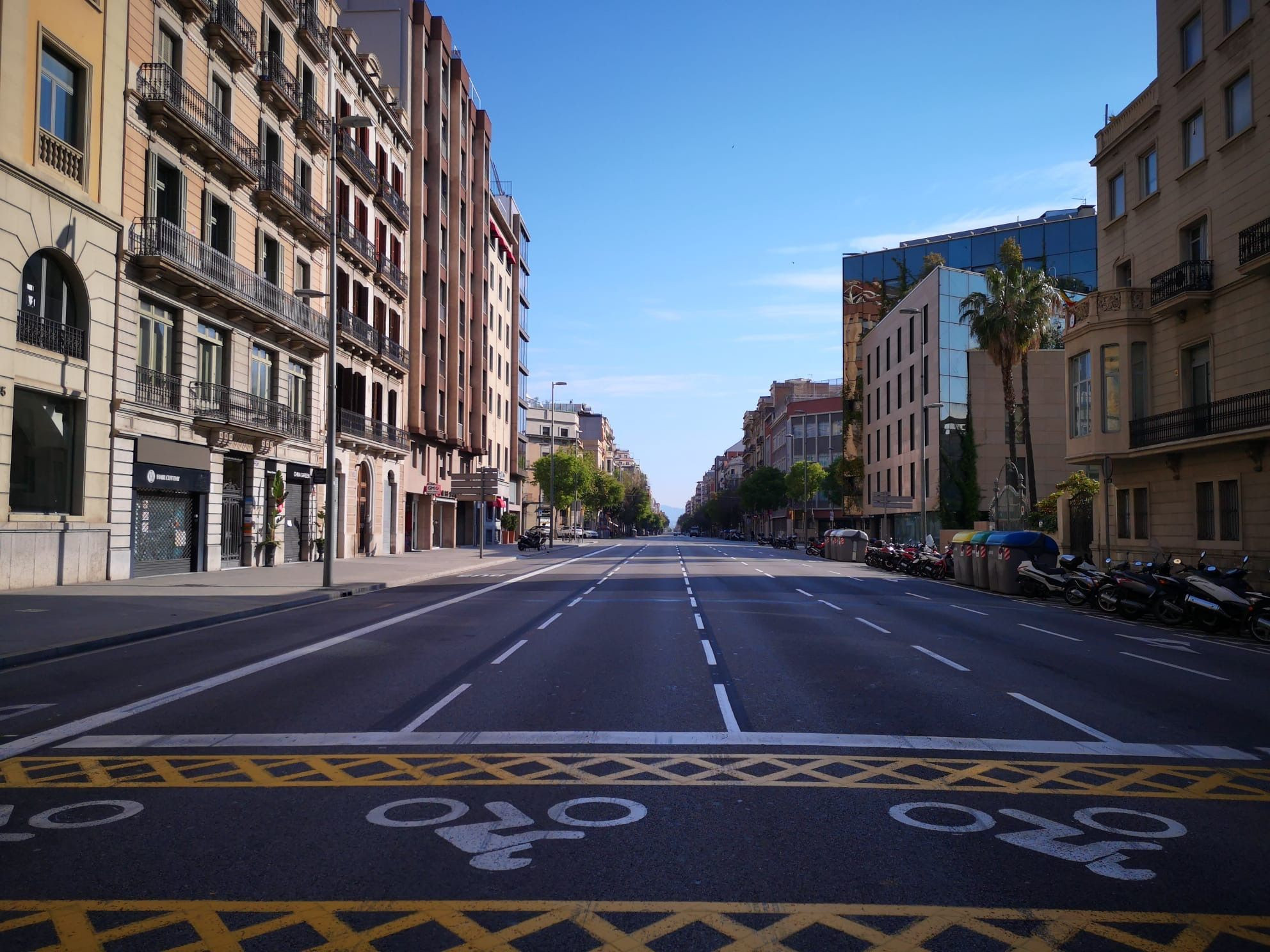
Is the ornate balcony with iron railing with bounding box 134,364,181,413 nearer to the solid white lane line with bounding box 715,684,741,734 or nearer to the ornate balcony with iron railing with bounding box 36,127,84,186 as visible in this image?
the ornate balcony with iron railing with bounding box 36,127,84,186

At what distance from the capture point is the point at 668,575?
104 feet

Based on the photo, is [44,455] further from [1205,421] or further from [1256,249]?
[1256,249]

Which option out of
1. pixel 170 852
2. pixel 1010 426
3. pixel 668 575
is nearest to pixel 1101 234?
pixel 1010 426

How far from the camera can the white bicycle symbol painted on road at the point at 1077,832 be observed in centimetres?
485

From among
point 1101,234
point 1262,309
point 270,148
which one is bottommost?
point 1262,309

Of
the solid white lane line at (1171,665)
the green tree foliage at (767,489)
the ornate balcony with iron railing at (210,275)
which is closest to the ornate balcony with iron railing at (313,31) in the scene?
the ornate balcony with iron railing at (210,275)

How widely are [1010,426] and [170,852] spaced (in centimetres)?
4335

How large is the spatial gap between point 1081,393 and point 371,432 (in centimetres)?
2925

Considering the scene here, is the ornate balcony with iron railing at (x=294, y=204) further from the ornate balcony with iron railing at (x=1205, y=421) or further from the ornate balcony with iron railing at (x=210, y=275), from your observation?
the ornate balcony with iron railing at (x=1205, y=421)

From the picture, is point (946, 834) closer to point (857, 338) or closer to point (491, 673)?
point (491, 673)

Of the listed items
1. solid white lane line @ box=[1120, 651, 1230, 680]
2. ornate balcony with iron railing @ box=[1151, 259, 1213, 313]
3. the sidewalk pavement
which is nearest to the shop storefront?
the sidewalk pavement

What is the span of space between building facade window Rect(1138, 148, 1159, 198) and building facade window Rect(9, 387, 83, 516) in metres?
31.0

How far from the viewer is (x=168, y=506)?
84.6 feet

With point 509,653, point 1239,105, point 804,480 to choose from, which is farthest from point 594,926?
point 804,480
